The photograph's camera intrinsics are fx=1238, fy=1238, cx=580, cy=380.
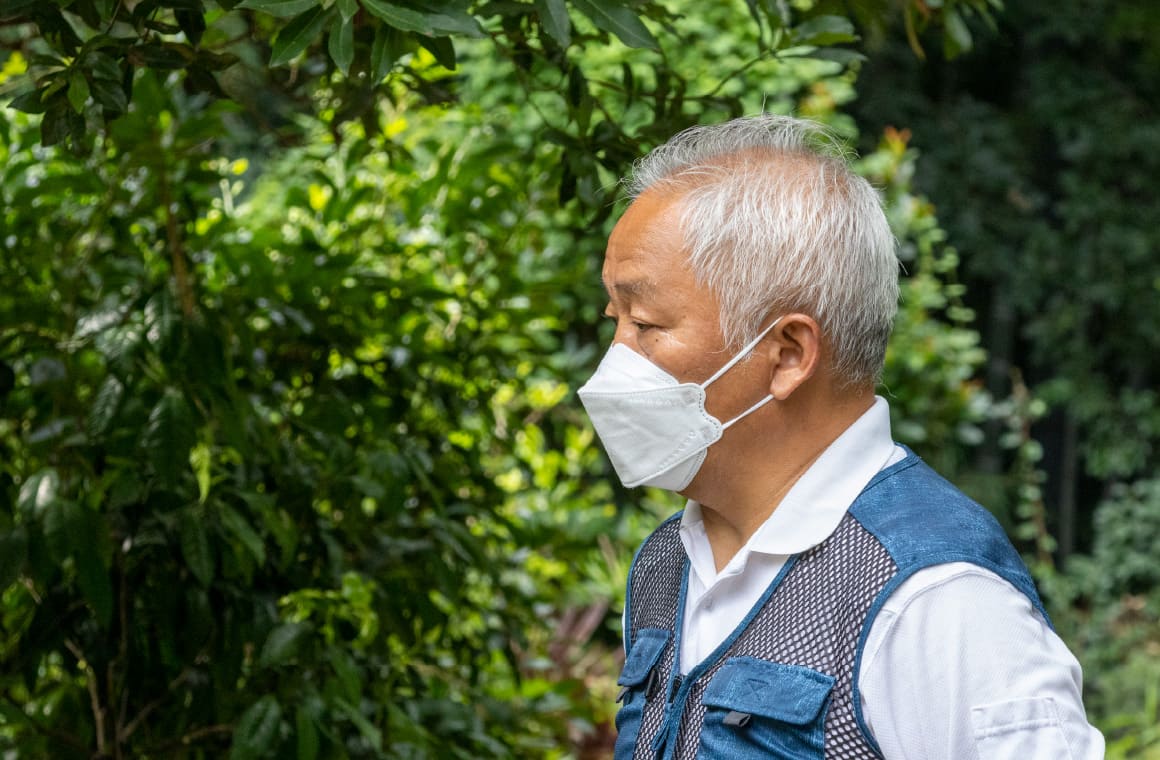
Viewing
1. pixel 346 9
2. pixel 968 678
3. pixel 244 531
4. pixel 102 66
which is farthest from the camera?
pixel 244 531

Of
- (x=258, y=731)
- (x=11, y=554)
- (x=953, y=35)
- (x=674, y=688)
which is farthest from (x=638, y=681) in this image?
(x=953, y=35)

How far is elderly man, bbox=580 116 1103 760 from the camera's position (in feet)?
3.26

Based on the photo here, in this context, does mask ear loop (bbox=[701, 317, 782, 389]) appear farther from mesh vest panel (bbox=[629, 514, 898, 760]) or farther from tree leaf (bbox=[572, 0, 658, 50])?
tree leaf (bbox=[572, 0, 658, 50])

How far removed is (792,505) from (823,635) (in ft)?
0.43

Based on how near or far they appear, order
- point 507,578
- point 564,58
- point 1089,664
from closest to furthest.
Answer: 1. point 564,58
2. point 507,578
3. point 1089,664

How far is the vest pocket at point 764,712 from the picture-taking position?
1023 millimetres

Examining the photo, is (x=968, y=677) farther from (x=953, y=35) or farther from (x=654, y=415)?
(x=953, y=35)

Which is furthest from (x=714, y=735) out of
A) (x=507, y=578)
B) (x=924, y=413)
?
(x=924, y=413)

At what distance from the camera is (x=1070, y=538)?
19.9 ft

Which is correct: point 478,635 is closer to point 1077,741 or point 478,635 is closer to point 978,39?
point 1077,741

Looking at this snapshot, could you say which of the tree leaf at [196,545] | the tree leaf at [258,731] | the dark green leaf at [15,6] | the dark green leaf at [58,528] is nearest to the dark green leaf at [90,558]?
the dark green leaf at [58,528]

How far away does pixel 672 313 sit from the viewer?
1.17 meters

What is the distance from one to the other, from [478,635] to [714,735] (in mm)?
1090

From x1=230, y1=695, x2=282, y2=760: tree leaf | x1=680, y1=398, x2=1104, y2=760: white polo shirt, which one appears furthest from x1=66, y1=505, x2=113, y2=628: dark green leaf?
x1=680, y1=398, x2=1104, y2=760: white polo shirt
